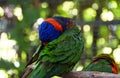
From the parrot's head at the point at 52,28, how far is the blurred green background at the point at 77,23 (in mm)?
557

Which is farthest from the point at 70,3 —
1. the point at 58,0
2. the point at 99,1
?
the point at 99,1

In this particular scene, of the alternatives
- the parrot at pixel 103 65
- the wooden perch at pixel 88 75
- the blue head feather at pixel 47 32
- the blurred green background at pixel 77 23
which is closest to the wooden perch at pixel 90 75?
the wooden perch at pixel 88 75

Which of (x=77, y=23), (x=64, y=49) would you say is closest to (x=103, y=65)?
(x=64, y=49)

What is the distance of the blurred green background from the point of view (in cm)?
211

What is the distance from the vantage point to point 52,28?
138 centimetres

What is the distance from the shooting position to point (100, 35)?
8.30 feet

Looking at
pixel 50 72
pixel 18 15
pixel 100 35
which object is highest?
pixel 18 15

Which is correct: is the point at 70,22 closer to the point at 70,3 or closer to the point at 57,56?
the point at 57,56

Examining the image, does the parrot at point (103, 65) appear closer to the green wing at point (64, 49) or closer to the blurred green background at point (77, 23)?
the green wing at point (64, 49)

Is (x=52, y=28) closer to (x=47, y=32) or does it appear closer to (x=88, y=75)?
(x=47, y=32)

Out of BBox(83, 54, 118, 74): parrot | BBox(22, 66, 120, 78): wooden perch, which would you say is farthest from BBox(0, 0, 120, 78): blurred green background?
BBox(22, 66, 120, 78): wooden perch

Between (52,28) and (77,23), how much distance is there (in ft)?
3.33

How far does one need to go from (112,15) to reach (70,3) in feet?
1.08

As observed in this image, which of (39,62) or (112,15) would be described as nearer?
(39,62)
